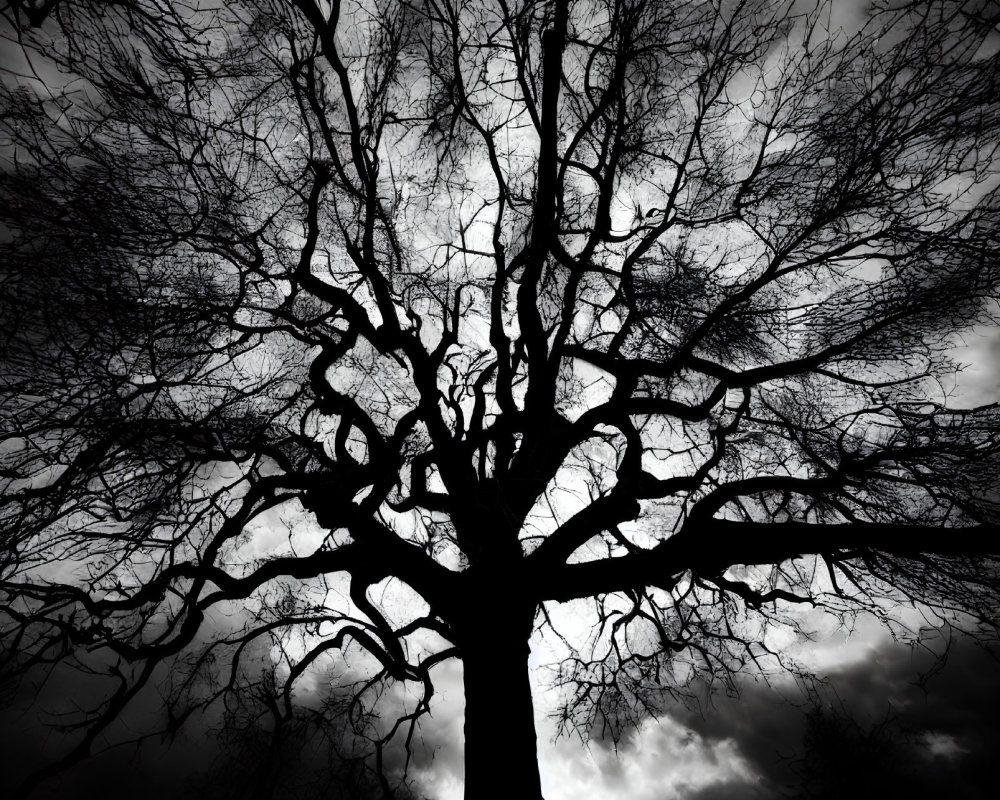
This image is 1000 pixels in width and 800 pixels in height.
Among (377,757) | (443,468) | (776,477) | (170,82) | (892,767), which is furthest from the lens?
(892,767)

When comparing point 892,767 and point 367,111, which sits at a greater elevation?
point 367,111

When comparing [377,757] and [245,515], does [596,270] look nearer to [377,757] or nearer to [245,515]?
[245,515]

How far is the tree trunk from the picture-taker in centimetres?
333

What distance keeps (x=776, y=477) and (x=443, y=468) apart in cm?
306

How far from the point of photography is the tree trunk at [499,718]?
3.33 metres

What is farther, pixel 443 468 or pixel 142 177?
pixel 443 468

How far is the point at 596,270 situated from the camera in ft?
18.0

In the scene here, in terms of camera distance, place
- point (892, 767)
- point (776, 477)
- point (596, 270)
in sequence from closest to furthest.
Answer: point (776, 477)
point (596, 270)
point (892, 767)

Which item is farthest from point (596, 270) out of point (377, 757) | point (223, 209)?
point (377, 757)

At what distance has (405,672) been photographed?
4398 millimetres

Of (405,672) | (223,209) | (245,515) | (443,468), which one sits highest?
(223,209)

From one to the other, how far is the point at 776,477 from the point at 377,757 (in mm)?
4501

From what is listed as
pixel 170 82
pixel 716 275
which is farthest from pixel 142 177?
pixel 716 275

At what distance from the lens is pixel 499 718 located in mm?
3549
